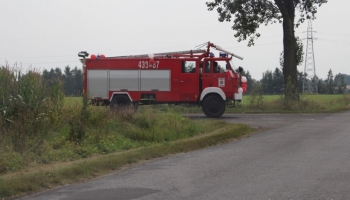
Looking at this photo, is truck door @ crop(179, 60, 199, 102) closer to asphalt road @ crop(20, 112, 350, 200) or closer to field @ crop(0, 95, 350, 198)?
field @ crop(0, 95, 350, 198)

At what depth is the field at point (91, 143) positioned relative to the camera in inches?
433

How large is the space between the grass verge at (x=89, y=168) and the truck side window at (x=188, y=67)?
1059 cm

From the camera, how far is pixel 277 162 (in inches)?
493

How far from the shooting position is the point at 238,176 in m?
10.8

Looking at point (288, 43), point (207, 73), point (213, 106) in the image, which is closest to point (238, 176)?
point (213, 106)

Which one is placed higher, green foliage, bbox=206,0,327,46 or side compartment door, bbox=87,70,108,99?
green foliage, bbox=206,0,327,46

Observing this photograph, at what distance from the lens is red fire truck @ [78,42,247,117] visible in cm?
2791

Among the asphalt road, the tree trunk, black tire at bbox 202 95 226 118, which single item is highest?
the tree trunk

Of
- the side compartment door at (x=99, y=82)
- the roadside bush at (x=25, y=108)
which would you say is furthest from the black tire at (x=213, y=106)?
the roadside bush at (x=25, y=108)

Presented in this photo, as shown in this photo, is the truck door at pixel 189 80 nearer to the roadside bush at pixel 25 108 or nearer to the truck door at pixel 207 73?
the truck door at pixel 207 73

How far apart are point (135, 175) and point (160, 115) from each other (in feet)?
26.6

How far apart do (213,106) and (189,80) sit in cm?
168

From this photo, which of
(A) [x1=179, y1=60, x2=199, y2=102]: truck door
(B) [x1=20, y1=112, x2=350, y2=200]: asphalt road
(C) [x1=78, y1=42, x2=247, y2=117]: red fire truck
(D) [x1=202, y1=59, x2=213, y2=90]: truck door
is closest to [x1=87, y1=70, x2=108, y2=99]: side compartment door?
(C) [x1=78, y1=42, x2=247, y2=117]: red fire truck

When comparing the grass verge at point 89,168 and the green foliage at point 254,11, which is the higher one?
the green foliage at point 254,11
